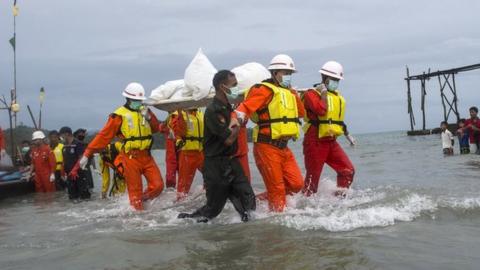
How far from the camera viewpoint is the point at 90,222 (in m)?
8.04

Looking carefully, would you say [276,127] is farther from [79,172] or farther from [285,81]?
[79,172]

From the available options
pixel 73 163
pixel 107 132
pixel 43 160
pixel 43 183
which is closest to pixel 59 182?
pixel 43 183

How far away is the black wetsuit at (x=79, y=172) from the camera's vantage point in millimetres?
12609

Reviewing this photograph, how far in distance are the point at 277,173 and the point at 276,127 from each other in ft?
1.84

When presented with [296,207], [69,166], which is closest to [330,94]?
[296,207]

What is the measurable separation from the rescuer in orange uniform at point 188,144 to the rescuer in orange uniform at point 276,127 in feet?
7.07

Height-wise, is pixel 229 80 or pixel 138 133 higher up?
pixel 229 80

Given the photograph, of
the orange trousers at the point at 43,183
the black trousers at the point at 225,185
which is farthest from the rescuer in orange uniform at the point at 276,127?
the orange trousers at the point at 43,183

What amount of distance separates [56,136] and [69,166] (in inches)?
98.5

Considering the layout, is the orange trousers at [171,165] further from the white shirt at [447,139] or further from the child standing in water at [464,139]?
the child standing in water at [464,139]

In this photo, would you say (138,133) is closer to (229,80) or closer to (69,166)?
(229,80)

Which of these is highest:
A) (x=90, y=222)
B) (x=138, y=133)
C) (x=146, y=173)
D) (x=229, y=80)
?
(x=229, y=80)

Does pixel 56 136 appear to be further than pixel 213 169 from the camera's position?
Yes

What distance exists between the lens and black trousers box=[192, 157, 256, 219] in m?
6.50
